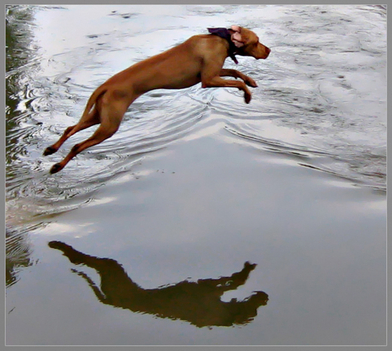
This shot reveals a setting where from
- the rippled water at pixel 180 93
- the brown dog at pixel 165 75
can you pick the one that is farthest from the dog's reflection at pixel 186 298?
the brown dog at pixel 165 75

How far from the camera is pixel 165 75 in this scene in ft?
15.4

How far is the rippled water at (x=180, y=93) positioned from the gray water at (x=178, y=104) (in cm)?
2

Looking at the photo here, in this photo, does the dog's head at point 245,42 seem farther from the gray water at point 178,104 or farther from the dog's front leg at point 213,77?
the gray water at point 178,104

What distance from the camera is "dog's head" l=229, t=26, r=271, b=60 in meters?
4.71

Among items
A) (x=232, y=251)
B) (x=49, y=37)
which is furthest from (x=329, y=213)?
(x=49, y=37)

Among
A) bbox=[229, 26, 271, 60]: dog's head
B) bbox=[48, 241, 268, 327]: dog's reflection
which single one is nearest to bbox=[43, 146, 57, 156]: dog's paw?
bbox=[48, 241, 268, 327]: dog's reflection

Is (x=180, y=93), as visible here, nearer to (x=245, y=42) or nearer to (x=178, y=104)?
(x=178, y=104)

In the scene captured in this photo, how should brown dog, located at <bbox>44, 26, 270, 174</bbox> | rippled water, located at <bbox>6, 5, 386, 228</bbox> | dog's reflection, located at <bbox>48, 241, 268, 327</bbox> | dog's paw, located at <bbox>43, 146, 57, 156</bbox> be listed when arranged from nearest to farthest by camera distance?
dog's reflection, located at <bbox>48, 241, 268, 327</bbox>
brown dog, located at <bbox>44, 26, 270, 174</bbox>
dog's paw, located at <bbox>43, 146, 57, 156</bbox>
rippled water, located at <bbox>6, 5, 386, 228</bbox>

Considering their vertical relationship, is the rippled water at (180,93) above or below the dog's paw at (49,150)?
below

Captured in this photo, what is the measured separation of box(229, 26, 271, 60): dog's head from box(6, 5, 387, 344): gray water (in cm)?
105

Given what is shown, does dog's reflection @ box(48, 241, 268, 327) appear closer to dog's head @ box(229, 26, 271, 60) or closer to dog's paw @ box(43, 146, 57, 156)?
dog's paw @ box(43, 146, 57, 156)

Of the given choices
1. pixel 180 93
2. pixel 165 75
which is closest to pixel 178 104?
pixel 180 93

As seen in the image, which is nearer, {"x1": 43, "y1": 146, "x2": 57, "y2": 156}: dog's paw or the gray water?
{"x1": 43, "y1": 146, "x2": 57, "y2": 156}: dog's paw

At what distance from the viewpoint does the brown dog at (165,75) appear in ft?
15.2
